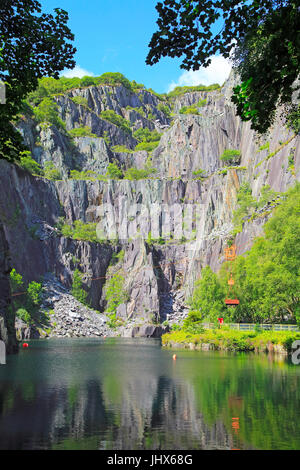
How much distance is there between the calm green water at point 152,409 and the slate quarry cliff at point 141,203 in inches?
2945

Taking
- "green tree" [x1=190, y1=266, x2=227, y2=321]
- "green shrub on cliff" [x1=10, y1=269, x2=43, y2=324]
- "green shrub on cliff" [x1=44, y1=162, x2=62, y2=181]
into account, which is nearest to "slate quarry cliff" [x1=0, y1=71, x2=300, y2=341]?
"green shrub on cliff" [x1=44, y1=162, x2=62, y2=181]

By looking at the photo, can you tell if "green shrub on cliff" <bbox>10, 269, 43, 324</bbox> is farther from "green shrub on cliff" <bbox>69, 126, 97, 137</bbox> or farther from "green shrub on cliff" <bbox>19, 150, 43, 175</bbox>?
"green shrub on cliff" <bbox>69, 126, 97, 137</bbox>

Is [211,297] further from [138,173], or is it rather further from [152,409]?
[138,173]

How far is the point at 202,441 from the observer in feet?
45.2

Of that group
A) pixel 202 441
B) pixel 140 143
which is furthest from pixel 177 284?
pixel 202 441

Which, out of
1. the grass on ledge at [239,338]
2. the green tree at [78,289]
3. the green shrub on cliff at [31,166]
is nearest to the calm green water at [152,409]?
the grass on ledge at [239,338]

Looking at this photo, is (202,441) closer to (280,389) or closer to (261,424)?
(261,424)

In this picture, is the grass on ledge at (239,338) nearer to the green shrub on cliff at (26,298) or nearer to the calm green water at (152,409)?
the calm green water at (152,409)

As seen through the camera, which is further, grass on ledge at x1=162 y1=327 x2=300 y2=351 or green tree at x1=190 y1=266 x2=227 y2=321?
green tree at x1=190 y1=266 x2=227 y2=321

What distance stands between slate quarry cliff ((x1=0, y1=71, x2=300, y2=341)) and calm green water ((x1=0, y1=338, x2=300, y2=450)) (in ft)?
245

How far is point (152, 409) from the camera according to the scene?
63.1 feet

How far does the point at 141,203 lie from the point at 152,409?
5232 inches

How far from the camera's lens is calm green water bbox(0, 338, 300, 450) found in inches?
545

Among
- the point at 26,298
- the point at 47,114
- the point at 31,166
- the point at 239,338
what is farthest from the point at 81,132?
the point at 239,338
